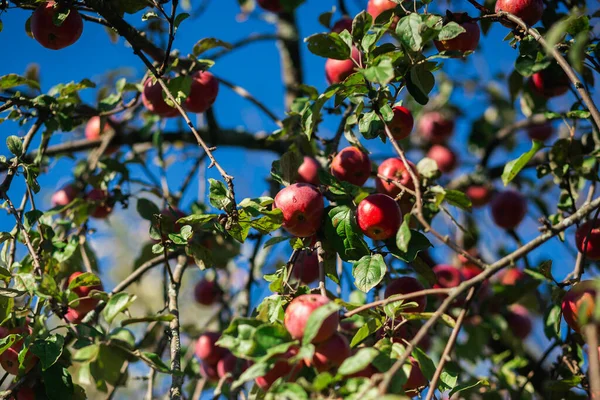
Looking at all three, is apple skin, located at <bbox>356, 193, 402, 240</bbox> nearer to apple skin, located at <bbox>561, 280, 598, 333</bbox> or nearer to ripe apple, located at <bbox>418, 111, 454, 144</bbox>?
apple skin, located at <bbox>561, 280, 598, 333</bbox>

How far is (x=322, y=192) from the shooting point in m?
1.40

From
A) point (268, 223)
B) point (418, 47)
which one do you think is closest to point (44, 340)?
point (268, 223)

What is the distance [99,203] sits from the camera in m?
2.03

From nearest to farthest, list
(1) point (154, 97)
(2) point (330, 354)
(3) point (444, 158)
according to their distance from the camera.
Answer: (2) point (330, 354), (1) point (154, 97), (3) point (444, 158)

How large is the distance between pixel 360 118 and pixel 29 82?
98 cm

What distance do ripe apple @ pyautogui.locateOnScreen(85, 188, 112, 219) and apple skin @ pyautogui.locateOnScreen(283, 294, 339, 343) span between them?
116 centimetres

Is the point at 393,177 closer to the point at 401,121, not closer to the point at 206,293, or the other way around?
the point at 401,121

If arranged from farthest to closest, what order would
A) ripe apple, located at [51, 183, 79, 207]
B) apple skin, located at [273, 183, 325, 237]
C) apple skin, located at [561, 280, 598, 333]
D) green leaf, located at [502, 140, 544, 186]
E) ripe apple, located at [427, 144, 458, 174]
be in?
ripe apple, located at [427, 144, 458, 174]
ripe apple, located at [51, 183, 79, 207]
green leaf, located at [502, 140, 544, 186]
apple skin, located at [273, 183, 325, 237]
apple skin, located at [561, 280, 598, 333]

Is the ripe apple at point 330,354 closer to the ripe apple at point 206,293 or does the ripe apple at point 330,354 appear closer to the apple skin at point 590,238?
the apple skin at point 590,238

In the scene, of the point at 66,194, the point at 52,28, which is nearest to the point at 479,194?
the point at 66,194

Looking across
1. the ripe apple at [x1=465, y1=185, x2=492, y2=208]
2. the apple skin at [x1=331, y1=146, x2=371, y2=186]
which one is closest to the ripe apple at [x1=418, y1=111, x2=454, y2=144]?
the ripe apple at [x1=465, y1=185, x2=492, y2=208]

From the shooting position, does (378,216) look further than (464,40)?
No

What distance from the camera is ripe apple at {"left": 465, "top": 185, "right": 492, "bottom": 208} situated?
2820mm

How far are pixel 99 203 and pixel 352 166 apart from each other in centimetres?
100
